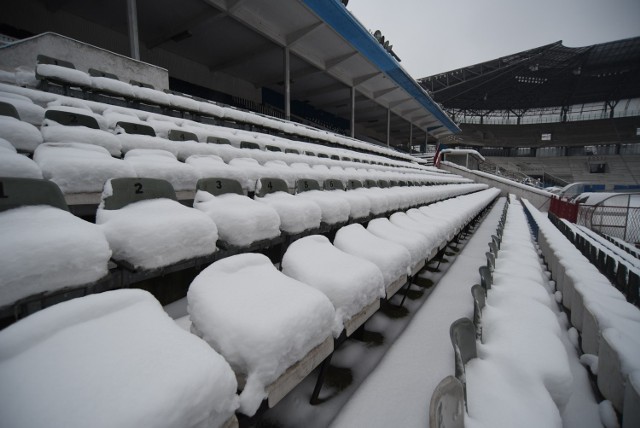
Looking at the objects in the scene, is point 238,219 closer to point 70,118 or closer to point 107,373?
point 107,373

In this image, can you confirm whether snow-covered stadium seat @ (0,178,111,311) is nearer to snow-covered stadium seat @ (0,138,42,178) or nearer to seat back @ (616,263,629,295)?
snow-covered stadium seat @ (0,138,42,178)

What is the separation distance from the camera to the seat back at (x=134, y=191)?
97 cm

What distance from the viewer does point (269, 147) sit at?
154 inches

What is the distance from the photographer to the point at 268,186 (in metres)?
1.70

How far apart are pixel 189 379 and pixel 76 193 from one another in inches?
44.3

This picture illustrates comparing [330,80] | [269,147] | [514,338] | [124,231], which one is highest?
[330,80]

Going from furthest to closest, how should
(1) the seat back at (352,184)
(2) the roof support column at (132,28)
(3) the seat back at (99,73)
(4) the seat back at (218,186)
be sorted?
(2) the roof support column at (132,28) → (3) the seat back at (99,73) → (1) the seat back at (352,184) → (4) the seat back at (218,186)

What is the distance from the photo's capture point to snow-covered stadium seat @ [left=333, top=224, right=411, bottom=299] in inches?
42.0

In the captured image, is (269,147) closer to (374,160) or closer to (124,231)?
(124,231)

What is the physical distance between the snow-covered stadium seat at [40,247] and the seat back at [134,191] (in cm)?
18

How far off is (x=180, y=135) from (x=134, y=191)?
1.66 meters

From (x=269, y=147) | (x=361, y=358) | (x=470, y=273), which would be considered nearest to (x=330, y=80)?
(x=269, y=147)

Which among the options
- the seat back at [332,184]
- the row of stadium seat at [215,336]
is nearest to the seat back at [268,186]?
the seat back at [332,184]

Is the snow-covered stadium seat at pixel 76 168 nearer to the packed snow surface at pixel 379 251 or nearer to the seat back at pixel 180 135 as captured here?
the packed snow surface at pixel 379 251
